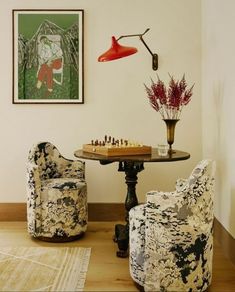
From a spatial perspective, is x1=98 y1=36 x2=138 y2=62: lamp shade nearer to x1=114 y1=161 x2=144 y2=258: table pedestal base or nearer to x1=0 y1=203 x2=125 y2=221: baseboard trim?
x1=114 y1=161 x2=144 y2=258: table pedestal base

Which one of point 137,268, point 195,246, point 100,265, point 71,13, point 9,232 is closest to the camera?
point 195,246

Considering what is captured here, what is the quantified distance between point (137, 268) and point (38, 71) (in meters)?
2.30

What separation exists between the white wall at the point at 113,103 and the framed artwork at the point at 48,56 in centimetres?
7

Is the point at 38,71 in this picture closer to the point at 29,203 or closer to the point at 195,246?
the point at 29,203

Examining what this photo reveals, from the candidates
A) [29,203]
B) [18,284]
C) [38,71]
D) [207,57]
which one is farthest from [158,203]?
[38,71]

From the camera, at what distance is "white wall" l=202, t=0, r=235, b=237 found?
2.57 m

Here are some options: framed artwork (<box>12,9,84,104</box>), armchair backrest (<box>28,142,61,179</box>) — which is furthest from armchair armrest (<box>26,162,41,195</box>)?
framed artwork (<box>12,9,84,104</box>)

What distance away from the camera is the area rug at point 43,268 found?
2.15m

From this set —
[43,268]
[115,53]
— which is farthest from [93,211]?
[115,53]

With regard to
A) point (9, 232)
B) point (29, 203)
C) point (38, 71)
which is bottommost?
point (9, 232)

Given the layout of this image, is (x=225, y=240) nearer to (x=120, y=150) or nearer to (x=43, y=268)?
(x=120, y=150)

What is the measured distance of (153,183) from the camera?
3.66 m

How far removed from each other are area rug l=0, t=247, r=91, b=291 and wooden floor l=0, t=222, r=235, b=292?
8cm

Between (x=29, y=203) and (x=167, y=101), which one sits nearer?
(x=167, y=101)
